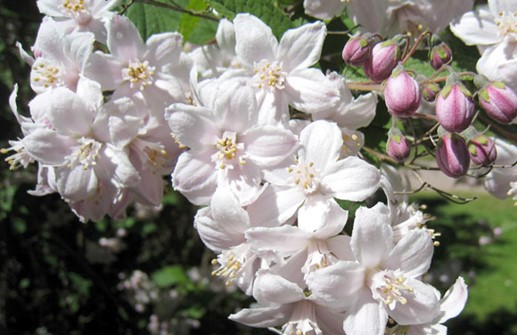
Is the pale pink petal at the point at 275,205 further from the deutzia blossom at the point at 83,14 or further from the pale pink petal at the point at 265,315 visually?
the deutzia blossom at the point at 83,14

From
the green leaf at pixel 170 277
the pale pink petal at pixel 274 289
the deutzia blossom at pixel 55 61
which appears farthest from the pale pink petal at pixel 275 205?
the green leaf at pixel 170 277

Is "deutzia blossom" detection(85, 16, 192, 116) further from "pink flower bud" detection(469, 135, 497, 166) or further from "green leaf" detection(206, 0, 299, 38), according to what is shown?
"pink flower bud" detection(469, 135, 497, 166)

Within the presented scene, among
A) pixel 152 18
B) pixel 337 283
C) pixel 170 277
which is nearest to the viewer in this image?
pixel 337 283

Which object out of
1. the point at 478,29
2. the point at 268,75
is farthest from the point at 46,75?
the point at 478,29

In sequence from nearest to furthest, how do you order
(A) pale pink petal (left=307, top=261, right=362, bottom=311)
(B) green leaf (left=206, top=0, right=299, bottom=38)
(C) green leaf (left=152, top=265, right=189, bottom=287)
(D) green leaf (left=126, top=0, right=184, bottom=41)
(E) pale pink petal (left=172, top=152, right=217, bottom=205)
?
(A) pale pink petal (left=307, top=261, right=362, bottom=311), (E) pale pink petal (left=172, top=152, right=217, bottom=205), (B) green leaf (left=206, top=0, right=299, bottom=38), (D) green leaf (left=126, top=0, right=184, bottom=41), (C) green leaf (left=152, top=265, right=189, bottom=287)

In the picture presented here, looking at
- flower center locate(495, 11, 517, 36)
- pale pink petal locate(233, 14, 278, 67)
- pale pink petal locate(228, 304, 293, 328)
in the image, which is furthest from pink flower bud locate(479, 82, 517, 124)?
pale pink petal locate(228, 304, 293, 328)

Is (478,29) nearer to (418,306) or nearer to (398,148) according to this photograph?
(398,148)
